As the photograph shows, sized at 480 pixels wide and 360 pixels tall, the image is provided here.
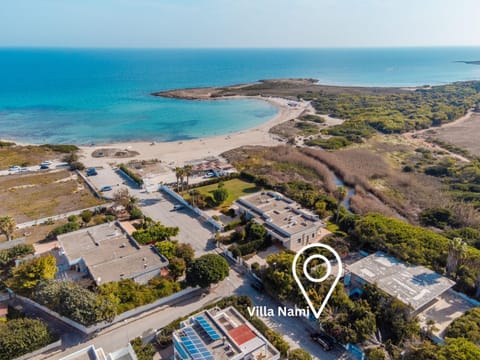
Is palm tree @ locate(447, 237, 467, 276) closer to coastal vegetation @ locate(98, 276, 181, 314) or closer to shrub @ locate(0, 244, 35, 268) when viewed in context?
coastal vegetation @ locate(98, 276, 181, 314)

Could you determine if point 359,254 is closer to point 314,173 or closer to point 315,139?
point 314,173

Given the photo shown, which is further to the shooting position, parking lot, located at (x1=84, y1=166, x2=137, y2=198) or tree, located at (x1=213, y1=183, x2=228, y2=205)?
parking lot, located at (x1=84, y1=166, x2=137, y2=198)

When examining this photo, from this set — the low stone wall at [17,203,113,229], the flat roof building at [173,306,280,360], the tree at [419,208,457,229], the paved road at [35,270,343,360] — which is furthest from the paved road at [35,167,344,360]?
the tree at [419,208,457,229]

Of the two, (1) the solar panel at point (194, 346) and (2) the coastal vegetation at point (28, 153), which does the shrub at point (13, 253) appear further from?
(2) the coastal vegetation at point (28, 153)

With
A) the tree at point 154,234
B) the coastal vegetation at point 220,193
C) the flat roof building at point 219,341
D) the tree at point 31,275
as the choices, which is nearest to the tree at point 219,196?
the coastal vegetation at point 220,193

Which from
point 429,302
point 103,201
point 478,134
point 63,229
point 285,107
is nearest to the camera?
point 429,302

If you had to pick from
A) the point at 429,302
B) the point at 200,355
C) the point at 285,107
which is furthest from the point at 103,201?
the point at 285,107
